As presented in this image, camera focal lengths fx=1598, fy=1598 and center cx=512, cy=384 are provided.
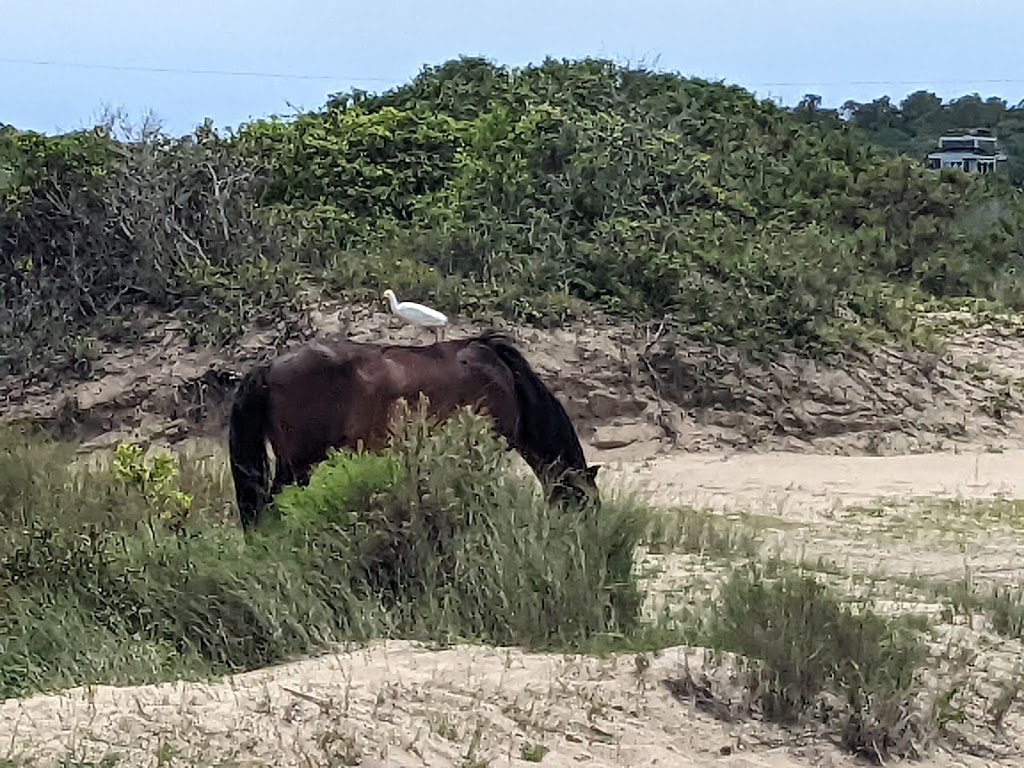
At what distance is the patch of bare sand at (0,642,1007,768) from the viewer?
5.75m

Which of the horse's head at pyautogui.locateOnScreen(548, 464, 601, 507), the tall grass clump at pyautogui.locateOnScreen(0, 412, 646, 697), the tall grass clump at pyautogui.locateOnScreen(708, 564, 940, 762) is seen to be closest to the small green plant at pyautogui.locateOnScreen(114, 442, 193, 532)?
the tall grass clump at pyautogui.locateOnScreen(0, 412, 646, 697)

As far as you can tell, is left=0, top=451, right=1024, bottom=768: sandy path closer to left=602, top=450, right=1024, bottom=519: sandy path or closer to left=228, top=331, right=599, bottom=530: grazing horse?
left=228, top=331, right=599, bottom=530: grazing horse

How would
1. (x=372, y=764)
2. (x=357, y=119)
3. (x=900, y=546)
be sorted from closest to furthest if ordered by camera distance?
1. (x=372, y=764)
2. (x=900, y=546)
3. (x=357, y=119)

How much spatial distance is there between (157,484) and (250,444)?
684 millimetres

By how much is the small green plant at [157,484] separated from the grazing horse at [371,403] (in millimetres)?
419

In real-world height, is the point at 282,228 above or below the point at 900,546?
above

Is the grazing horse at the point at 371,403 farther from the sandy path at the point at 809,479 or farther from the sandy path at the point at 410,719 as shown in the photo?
the sandy path at the point at 410,719

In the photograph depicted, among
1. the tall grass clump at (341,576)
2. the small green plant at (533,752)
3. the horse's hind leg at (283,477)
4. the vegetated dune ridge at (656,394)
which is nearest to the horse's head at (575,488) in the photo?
the tall grass clump at (341,576)

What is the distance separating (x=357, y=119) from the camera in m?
24.5

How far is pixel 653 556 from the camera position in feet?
33.2

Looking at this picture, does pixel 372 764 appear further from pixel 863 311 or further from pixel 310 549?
pixel 863 311

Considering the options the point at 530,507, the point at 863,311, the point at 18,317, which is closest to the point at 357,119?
the point at 18,317

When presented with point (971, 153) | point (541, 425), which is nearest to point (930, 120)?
point (971, 153)

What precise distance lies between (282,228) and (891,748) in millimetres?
15887
